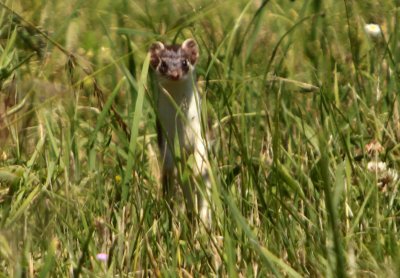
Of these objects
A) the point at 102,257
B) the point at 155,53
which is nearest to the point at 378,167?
the point at 102,257

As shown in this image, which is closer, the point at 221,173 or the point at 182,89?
the point at 221,173

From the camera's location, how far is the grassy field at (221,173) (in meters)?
3.39

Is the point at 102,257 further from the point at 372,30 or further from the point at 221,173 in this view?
the point at 372,30

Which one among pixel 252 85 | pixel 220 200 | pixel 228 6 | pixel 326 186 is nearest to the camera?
pixel 326 186

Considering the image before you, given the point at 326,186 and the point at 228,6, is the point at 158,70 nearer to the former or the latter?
the point at 228,6

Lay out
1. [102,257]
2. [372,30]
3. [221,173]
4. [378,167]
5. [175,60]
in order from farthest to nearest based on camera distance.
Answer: [372,30], [175,60], [378,167], [221,173], [102,257]

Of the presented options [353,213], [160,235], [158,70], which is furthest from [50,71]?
[353,213]

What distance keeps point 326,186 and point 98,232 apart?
57.4 inches

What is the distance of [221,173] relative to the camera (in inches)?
160

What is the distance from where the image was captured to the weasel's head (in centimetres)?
577

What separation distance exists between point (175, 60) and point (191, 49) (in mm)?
109

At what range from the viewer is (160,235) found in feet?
12.9

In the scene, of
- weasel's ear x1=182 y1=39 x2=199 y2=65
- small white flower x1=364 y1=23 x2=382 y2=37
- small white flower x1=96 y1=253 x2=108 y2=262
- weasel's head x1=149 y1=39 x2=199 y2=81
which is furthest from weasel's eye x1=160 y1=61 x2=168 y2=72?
small white flower x1=96 y1=253 x2=108 y2=262

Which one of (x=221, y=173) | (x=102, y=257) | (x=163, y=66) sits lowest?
(x=102, y=257)
